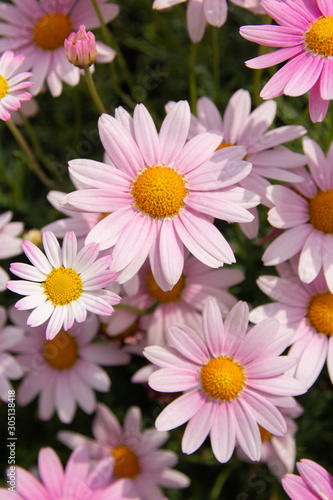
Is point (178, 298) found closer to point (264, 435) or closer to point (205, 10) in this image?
point (264, 435)

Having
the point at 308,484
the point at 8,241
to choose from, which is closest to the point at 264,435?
the point at 308,484

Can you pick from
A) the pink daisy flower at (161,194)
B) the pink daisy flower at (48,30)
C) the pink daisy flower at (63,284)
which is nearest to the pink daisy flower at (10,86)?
the pink daisy flower at (48,30)

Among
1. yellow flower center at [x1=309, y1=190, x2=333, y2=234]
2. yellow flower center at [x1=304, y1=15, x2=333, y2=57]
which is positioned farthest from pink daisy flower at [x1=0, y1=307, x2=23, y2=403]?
yellow flower center at [x1=304, y1=15, x2=333, y2=57]

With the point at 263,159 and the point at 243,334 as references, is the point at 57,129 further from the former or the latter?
the point at 243,334

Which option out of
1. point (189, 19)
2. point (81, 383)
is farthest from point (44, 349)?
point (189, 19)

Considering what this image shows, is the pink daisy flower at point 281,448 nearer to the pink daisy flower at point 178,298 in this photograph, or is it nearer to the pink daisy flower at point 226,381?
the pink daisy flower at point 226,381

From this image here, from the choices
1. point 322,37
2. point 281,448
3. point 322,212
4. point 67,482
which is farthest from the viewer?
point 281,448
